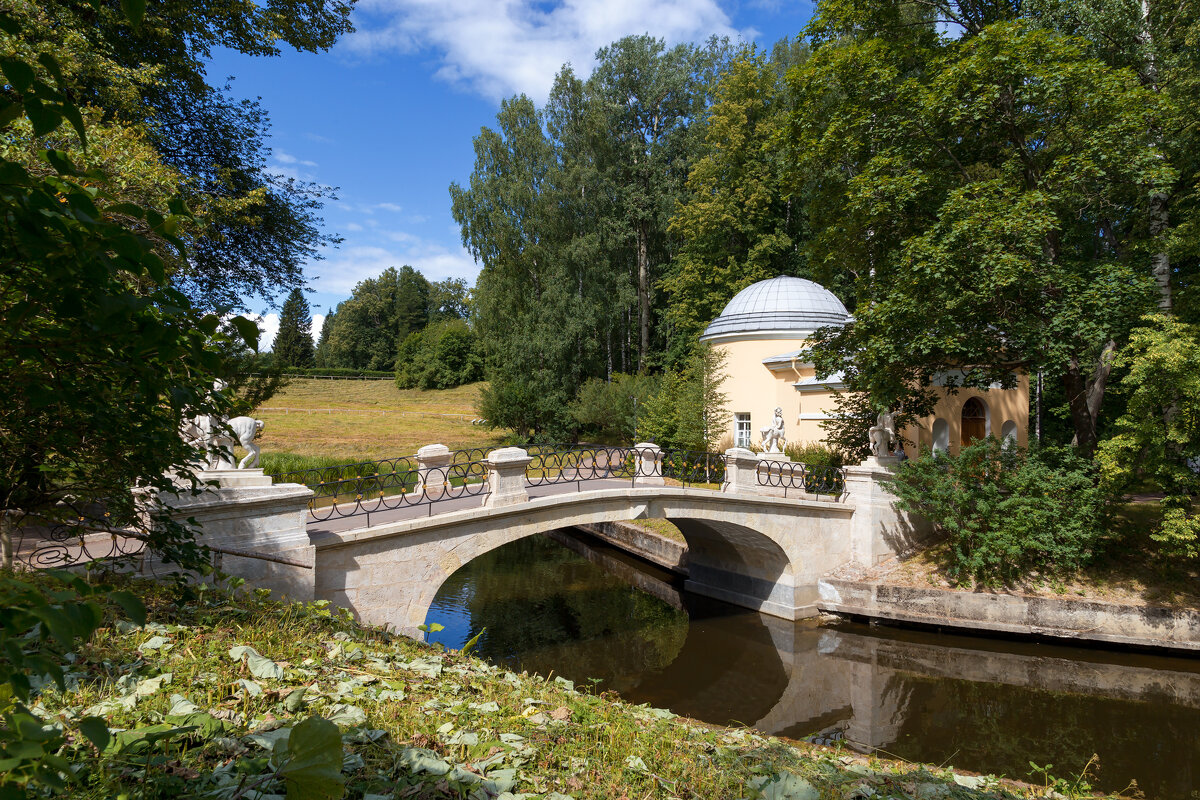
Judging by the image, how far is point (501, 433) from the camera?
101ft

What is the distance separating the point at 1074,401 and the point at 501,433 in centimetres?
2323

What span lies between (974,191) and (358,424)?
92.3 feet

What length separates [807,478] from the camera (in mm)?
14766

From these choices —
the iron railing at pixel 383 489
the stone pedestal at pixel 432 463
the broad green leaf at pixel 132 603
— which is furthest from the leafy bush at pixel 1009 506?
the broad green leaf at pixel 132 603

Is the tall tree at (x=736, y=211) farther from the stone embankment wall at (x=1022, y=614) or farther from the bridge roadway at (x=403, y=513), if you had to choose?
the bridge roadway at (x=403, y=513)

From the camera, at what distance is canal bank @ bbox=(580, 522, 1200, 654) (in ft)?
34.7

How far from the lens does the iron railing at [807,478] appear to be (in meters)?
14.1

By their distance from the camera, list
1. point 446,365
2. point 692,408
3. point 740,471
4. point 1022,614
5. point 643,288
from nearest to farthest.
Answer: point 1022,614 → point 740,471 → point 692,408 → point 643,288 → point 446,365

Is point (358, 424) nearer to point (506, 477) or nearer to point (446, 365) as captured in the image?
point (446, 365)

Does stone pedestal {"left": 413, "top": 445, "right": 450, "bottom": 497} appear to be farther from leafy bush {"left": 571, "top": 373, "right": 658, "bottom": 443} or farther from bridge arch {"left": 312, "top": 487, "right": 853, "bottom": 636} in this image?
leafy bush {"left": 571, "top": 373, "right": 658, "bottom": 443}

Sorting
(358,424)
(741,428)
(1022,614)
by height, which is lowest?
(1022,614)

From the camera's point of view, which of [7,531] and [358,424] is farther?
[358,424]

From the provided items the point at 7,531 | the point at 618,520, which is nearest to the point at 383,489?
the point at 618,520

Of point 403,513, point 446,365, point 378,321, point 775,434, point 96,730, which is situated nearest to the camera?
point 96,730
